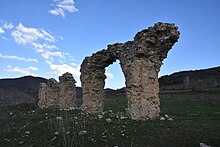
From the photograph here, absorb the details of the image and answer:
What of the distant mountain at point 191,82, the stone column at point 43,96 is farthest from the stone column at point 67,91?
the distant mountain at point 191,82

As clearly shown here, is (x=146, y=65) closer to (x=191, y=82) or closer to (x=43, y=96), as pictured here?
(x=43, y=96)

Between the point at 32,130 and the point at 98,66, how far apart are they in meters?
9.62

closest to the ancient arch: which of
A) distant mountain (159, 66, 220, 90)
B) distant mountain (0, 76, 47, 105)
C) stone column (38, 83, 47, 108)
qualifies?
stone column (38, 83, 47, 108)

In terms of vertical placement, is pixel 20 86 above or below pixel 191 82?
above

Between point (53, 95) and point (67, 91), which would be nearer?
point (67, 91)

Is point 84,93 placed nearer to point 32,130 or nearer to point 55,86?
point 32,130

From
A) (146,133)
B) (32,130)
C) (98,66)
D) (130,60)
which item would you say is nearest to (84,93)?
(98,66)

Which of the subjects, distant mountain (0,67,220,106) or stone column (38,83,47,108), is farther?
distant mountain (0,67,220,106)

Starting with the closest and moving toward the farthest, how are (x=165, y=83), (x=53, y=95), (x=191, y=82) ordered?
(x=53, y=95)
(x=191, y=82)
(x=165, y=83)

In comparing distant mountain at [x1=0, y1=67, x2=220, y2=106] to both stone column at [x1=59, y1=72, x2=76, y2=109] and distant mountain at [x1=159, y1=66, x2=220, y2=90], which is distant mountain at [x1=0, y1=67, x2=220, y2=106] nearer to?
distant mountain at [x1=159, y1=66, x2=220, y2=90]

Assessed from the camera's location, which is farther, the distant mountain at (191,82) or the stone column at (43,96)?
the distant mountain at (191,82)

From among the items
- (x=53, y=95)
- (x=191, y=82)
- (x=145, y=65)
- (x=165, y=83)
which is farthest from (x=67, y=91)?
(x=165, y=83)

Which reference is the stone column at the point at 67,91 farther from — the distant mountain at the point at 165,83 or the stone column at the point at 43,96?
the distant mountain at the point at 165,83

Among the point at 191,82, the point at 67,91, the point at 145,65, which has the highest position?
the point at 191,82
